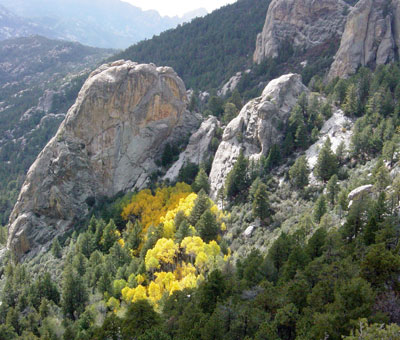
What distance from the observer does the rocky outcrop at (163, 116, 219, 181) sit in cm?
8306

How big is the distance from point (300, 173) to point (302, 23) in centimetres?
7882

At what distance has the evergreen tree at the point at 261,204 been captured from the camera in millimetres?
57125

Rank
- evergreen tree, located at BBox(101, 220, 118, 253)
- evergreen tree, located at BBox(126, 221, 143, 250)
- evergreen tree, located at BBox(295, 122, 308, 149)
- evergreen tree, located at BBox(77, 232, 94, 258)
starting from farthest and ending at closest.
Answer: evergreen tree, located at BBox(295, 122, 308, 149)
evergreen tree, located at BBox(77, 232, 94, 258)
evergreen tree, located at BBox(101, 220, 118, 253)
evergreen tree, located at BBox(126, 221, 143, 250)

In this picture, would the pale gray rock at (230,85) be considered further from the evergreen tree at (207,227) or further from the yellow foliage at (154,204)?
the evergreen tree at (207,227)

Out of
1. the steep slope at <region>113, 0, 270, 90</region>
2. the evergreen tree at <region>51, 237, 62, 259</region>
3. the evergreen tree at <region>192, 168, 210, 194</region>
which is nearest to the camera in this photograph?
the evergreen tree at <region>51, 237, 62, 259</region>

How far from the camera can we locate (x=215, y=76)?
147m

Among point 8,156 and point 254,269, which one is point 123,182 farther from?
point 8,156

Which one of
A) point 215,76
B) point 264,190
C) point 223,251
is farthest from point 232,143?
point 215,76

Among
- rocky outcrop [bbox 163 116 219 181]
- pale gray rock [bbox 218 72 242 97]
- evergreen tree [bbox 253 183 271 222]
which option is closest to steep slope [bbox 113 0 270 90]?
pale gray rock [bbox 218 72 242 97]

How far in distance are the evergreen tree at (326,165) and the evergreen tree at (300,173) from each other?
2068 mm

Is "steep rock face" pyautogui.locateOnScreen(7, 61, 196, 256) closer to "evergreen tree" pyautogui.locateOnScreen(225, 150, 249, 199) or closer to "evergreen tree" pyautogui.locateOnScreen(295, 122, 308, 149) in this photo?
"evergreen tree" pyautogui.locateOnScreen(225, 150, 249, 199)

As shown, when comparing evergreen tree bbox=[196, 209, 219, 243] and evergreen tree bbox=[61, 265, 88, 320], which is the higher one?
evergreen tree bbox=[196, 209, 219, 243]

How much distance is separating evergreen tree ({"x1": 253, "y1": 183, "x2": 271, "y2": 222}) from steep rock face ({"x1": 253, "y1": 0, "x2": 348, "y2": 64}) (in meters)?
76.7

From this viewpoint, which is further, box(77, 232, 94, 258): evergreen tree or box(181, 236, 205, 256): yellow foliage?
box(77, 232, 94, 258): evergreen tree
